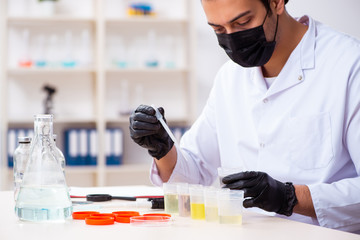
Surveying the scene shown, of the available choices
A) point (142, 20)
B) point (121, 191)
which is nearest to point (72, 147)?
point (142, 20)

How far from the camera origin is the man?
147 centimetres

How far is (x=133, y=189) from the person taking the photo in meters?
1.92

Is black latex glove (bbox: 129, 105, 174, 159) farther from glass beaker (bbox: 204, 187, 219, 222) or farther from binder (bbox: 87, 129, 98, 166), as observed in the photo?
binder (bbox: 87, 129, 98, 166)

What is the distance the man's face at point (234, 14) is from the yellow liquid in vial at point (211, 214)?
0.65 meters

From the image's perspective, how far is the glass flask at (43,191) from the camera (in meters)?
1.16

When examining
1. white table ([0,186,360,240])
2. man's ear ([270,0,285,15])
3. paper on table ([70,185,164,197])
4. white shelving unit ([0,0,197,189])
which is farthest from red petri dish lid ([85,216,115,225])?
white shelving unit ([0,0,197,189])

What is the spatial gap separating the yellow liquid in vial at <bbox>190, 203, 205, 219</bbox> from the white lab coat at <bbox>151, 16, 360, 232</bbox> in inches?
13.8

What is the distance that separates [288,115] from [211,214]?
1.90 ft

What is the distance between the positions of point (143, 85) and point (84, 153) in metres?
A: 0.81

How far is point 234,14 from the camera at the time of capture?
5.17ft

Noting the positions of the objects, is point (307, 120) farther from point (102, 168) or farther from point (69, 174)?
point (69, 174)

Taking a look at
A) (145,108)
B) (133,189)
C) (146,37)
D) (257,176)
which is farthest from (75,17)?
(257,176)

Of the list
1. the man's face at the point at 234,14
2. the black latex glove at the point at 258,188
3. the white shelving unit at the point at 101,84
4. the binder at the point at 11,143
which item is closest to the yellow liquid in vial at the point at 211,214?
the black latex glove at the point at 258,188

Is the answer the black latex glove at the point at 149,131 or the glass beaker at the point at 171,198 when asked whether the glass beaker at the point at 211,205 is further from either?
the black latex glove at the point at 149,131
